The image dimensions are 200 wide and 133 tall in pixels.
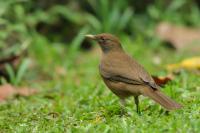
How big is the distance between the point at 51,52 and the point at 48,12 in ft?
4.22

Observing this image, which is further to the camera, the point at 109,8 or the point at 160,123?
the point at 109,8

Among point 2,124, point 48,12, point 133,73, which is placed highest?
point 48,12

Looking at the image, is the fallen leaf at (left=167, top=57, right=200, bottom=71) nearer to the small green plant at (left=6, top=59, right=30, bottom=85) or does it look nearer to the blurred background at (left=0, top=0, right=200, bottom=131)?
the blurred background at (left=0, top=0, right=200, bottom=131)

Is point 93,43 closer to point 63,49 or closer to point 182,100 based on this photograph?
point 63,49

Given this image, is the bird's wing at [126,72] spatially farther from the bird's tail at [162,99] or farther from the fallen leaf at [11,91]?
the fallen leaf at [11,91]

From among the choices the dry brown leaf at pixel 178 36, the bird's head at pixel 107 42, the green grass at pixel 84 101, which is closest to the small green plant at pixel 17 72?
the green grass at pixel 84 101

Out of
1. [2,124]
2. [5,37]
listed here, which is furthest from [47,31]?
[2,124]

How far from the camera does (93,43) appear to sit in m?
13.3

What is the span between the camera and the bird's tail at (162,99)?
6.66m

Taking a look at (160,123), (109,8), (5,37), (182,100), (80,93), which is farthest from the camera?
(109,8)

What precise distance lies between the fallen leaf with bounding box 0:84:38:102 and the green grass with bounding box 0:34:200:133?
12 cm

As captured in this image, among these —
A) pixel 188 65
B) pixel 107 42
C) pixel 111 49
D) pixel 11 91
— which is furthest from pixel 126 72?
pixel 188 65

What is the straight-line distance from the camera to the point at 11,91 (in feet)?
31.2

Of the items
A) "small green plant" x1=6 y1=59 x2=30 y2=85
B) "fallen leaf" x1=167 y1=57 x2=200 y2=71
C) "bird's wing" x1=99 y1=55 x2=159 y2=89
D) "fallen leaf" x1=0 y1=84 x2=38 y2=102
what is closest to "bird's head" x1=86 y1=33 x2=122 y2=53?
"bird's wing" x1=99 y1=55 x2=159 y2=89
